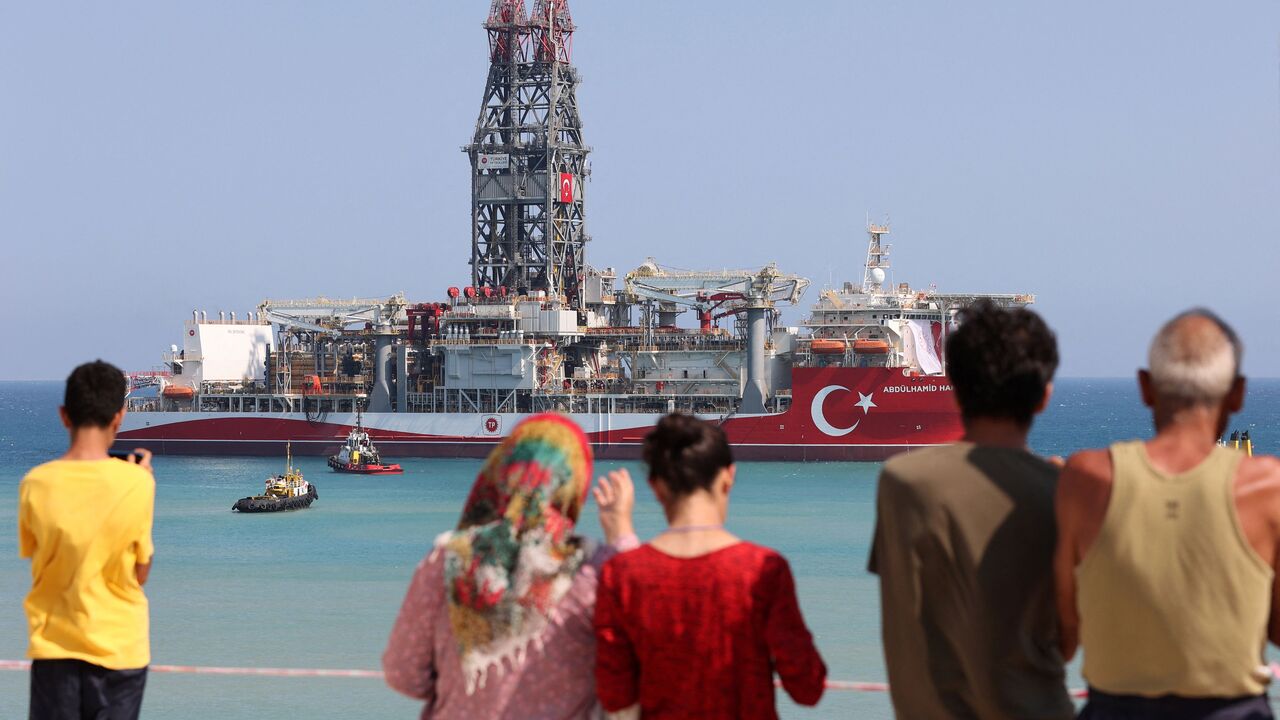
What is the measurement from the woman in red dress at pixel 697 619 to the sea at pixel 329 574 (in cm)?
1156

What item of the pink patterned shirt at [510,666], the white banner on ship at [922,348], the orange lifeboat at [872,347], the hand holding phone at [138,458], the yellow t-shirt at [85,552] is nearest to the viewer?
the pink patterned shirt at [510,666]

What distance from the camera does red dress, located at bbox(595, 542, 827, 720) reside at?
326 cm

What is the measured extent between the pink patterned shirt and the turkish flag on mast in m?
49.1

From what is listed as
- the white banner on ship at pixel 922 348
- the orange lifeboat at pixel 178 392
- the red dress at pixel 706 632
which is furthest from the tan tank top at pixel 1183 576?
the orange lifeboat at pixel 178 392

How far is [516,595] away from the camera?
3303 mm

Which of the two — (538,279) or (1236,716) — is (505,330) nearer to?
(538,279)

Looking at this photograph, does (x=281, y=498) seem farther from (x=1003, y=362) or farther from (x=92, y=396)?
(x=1003, y=362)

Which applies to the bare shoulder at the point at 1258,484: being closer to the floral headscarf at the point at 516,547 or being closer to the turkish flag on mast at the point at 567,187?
the floral headscarf at the point at 516,547

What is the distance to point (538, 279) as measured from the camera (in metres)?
52.4

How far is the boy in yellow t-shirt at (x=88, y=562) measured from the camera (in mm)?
4031

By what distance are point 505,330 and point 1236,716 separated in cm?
4662

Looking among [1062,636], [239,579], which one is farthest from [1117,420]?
[1062,636]

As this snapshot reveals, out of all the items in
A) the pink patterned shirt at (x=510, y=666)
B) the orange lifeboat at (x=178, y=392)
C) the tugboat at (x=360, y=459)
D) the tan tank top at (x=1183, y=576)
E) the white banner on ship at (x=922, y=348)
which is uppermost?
the tan tank top at (x=1183, y=576)

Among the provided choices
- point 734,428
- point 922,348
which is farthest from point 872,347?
point 734,428
